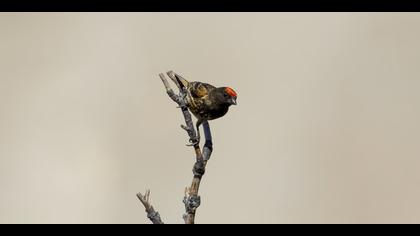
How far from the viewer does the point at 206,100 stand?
1015 centimetres

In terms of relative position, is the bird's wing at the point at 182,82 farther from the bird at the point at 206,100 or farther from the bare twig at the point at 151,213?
the bare twig at the point at 151,213

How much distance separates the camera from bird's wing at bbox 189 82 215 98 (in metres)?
10.4

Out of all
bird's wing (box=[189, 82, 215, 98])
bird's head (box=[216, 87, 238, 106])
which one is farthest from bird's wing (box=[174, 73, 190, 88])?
bird's head (box=[216, 87, 238, 106])

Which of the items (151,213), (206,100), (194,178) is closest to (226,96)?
(206,100)

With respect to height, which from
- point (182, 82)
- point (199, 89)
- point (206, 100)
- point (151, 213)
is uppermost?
point (182, 82)

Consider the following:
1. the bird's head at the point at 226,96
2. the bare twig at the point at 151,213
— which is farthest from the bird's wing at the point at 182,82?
the bare twig at the point at 151,213

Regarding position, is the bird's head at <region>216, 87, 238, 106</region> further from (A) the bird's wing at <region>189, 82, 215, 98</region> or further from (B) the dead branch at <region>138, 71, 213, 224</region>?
(B) the dead branch at <region>138, 71, 213, 224</region>

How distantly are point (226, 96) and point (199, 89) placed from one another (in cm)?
49

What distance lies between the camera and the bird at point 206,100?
10094 mm

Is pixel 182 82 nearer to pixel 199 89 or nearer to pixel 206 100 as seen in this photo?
pixel 199 89
